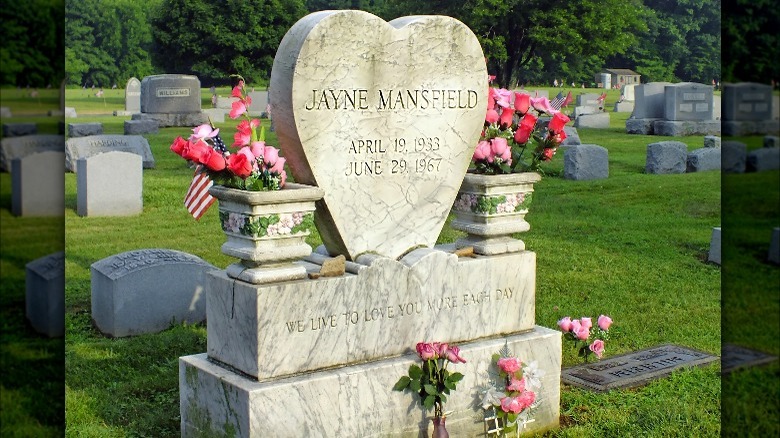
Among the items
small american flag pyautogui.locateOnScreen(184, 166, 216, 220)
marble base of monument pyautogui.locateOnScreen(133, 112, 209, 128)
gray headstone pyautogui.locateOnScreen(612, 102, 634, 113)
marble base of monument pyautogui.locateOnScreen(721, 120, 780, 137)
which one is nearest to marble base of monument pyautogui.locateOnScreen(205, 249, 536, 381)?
marble base of monument pyautogui.locateOnScreen(721, 120, 780, 137)

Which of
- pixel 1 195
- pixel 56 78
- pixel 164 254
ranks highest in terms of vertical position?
pixel 56 78

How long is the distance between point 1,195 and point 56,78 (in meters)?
0.39

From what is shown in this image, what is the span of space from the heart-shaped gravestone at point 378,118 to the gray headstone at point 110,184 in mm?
8284

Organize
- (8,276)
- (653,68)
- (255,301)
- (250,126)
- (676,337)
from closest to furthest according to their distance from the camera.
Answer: (8,276) < (255,301) < (250,126) < (676,337) < (653,68)

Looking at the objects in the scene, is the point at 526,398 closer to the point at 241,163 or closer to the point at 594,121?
the point at 241,163

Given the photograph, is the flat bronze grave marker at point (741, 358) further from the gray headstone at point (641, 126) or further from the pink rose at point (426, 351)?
the gray headstone at point (641, 126)

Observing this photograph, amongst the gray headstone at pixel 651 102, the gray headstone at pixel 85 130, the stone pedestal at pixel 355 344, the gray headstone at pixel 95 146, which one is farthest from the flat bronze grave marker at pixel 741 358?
the gray headstone at pixel 651 102

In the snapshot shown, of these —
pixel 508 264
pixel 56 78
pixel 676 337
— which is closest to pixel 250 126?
pixel 508 264

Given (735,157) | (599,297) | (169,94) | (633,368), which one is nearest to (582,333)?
(633,368)

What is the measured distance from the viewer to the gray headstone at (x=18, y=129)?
122 inches

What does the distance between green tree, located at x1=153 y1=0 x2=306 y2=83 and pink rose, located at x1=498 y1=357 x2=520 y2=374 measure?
46798 millimetres

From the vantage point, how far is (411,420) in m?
5.67

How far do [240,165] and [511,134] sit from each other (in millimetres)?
1999

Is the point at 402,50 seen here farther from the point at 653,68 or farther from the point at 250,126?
the point at 653,68
